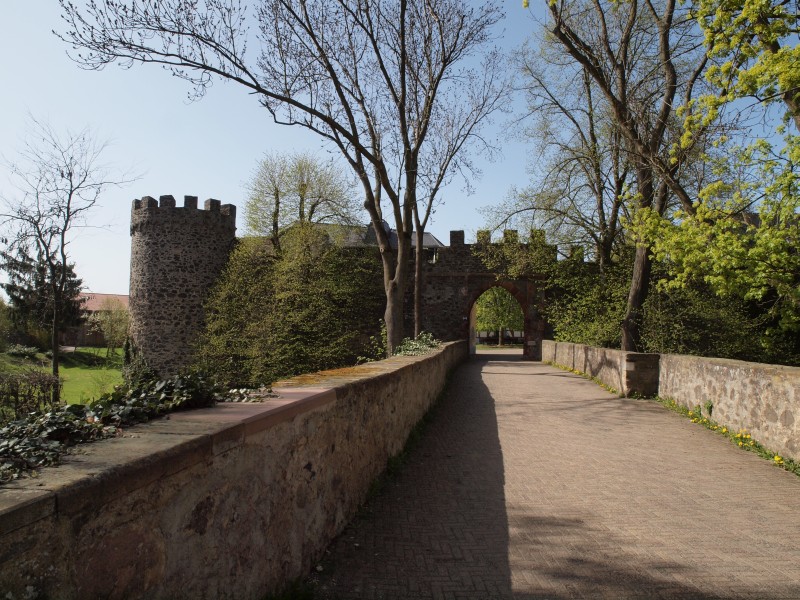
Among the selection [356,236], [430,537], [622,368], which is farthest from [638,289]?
[356,236]

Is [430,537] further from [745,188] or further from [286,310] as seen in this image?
[286,310]

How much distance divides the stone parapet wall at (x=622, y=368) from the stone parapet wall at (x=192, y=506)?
8438 mm

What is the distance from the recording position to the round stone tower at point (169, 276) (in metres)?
25.7

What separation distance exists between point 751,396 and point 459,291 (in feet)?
70.7

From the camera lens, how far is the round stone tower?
2572cm

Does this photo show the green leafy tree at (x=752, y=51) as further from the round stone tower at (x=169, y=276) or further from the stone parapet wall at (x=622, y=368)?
the round stone tower at (x=169, y=276)

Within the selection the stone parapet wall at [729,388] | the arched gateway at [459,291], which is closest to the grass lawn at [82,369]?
the arched gateway at [459,291]

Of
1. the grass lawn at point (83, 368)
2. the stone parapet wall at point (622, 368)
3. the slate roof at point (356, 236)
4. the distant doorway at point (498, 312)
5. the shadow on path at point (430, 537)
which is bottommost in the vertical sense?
the grass lawn at point (83, 368)

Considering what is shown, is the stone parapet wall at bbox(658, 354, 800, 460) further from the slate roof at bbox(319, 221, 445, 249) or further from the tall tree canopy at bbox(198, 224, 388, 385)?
the slate roof at bbox(319, 221, 445, 249)

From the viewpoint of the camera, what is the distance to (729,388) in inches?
310

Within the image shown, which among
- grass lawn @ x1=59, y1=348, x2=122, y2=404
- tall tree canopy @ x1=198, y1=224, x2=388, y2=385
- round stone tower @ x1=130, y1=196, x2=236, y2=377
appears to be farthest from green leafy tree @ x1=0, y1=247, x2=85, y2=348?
tall tree canopy @ x1=198, y1=224, x2=388, y2=385

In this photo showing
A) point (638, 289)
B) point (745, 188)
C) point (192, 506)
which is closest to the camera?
point (192, 506)

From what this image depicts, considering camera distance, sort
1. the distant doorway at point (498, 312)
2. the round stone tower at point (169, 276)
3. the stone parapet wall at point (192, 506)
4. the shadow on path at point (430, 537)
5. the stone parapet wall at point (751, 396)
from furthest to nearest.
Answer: the distant doorway at point (498, 312), the round stone tower at point (169, 276), the stone parapet wall at point (751, 396), the shadow on path at point (430, 537), the stone parapet wall at point (192, 506)

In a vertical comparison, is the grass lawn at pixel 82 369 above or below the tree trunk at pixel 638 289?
below
